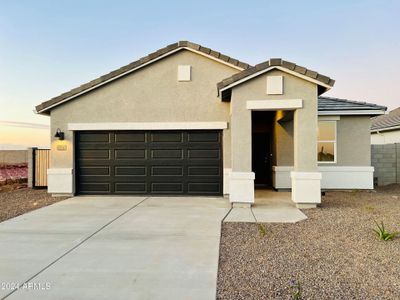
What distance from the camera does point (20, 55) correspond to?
1405cm

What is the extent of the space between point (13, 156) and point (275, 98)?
24584 millimetres

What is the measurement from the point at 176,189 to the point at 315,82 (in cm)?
582

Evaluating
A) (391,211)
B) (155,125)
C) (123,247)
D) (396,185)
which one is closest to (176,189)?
(155,125)

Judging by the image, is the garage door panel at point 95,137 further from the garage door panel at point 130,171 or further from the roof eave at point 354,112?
the roof eave at point 354,112

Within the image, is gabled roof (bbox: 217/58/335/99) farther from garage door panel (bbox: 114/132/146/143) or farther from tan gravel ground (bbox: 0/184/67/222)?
tan gravel ground (bbox: 0/184/67/222)

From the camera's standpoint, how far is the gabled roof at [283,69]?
738cm

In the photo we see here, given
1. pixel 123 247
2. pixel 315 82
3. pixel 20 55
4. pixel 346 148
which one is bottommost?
pixel 123 247

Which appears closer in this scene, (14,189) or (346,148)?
(346,148)

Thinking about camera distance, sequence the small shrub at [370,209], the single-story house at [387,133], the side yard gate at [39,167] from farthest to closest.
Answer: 1. the single-story house at [387,133]
2. the side yard gate at [39,167]
3. the small shrub at [370,209]

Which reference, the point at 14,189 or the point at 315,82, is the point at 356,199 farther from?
the point at 14,189

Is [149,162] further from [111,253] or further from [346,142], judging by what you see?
[346,142]

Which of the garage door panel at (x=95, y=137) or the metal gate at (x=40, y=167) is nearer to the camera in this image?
the garage door panel at (x=95, y=137)

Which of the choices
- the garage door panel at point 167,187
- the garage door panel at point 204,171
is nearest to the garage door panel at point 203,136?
the garage door panel at point 204,171

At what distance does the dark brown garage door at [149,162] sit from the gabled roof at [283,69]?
→ 2442 millimetres
